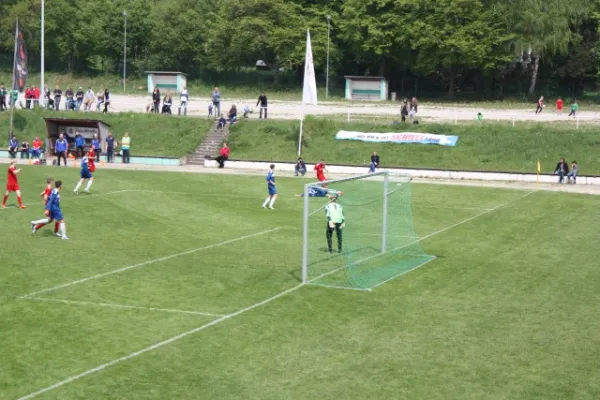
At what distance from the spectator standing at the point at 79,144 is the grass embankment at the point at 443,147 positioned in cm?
946

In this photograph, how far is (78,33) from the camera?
104 metres

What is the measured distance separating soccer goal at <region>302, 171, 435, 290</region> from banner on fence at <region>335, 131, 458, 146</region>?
2446 centimetres

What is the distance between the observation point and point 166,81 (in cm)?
8694

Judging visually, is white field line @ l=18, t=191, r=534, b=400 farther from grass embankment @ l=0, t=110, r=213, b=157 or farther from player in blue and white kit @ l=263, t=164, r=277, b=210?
grass embankment @ l=0, t=110, r=213, b=157

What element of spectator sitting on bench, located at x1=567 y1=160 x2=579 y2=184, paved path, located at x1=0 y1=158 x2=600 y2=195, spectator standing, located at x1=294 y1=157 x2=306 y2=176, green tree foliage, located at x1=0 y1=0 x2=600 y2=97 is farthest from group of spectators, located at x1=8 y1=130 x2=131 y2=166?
green tree foliage, located at x1=0 y1=0 x2=600 y2=97

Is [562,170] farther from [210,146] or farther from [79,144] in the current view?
[79,144]

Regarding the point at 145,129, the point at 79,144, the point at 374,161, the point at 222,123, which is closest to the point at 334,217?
the point at 374,161

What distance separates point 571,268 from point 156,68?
8236 cm

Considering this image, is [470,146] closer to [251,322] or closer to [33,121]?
[33,121]

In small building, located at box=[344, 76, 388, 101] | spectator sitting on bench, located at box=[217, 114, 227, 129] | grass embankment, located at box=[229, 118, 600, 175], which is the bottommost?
grass embankment, located at box=[229, 118, 600, 175]

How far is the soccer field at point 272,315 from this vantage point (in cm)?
1519

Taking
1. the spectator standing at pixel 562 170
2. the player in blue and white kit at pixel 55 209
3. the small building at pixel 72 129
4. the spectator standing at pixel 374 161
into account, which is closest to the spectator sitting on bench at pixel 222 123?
the small building at pixel 72 129

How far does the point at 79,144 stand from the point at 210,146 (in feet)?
27.4

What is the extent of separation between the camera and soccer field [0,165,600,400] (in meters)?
15.2
